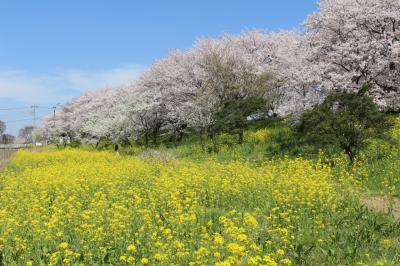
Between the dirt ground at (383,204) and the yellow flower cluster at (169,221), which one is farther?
the dirt ground at (383,204)

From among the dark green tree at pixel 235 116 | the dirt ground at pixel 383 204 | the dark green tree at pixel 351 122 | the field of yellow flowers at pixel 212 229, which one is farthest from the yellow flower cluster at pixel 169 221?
the dark green tree at pixel 235 116

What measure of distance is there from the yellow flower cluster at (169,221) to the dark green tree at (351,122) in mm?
3644

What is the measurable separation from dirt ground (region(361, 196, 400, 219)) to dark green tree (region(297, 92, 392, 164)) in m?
5.09

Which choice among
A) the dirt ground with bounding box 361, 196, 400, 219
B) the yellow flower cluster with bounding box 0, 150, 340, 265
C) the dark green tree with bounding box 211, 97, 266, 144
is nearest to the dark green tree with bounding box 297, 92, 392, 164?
the yellow flower cluster with bounding box 0, 150, 340, 265

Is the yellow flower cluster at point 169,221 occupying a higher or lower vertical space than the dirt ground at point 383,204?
higher

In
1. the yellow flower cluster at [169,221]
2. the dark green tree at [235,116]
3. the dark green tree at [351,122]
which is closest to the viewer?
the yellow flower cluster at [169,221]

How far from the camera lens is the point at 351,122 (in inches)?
712

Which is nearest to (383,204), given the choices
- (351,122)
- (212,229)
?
(212,229)

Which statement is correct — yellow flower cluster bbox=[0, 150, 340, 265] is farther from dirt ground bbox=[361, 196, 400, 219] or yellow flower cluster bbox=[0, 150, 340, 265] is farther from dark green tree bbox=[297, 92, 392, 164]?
dark green tree bbox=[297, 92, 392, 164]

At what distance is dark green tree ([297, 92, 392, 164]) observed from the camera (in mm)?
18016

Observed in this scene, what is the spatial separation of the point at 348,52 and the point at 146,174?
1405 cm

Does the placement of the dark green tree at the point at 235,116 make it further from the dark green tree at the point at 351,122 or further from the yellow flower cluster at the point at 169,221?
the yellow flower cluster at the point at 169,221

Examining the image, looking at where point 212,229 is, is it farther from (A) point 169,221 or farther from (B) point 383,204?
(B) point 383,204

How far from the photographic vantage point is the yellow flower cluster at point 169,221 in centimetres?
726
